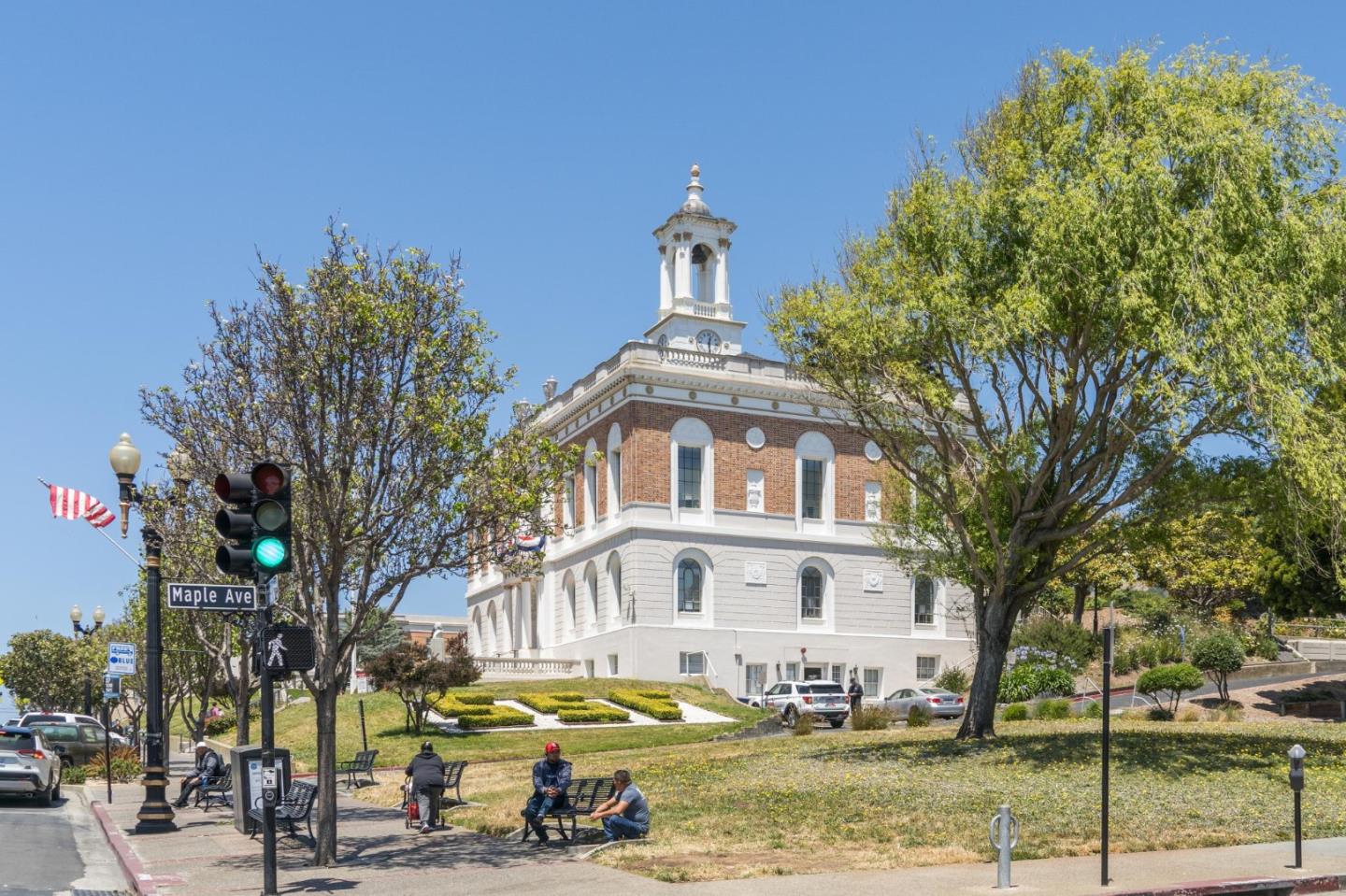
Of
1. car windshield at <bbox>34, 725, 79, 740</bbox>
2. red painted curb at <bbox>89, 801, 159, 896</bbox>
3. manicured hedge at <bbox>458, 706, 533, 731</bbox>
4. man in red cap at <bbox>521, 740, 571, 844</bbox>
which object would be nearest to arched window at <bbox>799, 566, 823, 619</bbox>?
manicured hedge at <bbox>458, 706, 533, 731</bbox>

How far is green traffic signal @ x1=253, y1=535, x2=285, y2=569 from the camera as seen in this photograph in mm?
12297

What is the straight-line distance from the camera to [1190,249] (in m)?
22.2

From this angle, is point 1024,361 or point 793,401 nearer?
point 1024,361

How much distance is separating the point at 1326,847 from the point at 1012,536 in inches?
424

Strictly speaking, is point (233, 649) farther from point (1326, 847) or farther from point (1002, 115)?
point (1326, 847)

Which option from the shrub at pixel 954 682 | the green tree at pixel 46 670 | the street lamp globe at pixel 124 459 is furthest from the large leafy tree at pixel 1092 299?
the green tree at pixel 46 670

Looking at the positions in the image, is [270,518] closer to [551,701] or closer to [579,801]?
[579,801]

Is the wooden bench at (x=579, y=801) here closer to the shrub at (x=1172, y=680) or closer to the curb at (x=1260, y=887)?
the curb at (x=1260, y=887)

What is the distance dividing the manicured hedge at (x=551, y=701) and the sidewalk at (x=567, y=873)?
26158mm

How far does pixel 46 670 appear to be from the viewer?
93.4 meters

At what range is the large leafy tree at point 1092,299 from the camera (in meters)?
22.1

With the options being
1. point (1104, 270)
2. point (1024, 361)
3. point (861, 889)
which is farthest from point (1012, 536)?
point (861, 889)

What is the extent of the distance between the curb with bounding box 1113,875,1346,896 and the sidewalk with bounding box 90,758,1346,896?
2 centimetres

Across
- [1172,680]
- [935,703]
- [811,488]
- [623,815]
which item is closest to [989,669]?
[623,815]
